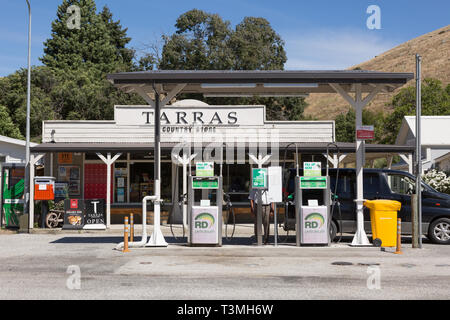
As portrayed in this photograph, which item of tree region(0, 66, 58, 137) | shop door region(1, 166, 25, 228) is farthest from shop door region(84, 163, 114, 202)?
tree region(0, 66, 58, 137)

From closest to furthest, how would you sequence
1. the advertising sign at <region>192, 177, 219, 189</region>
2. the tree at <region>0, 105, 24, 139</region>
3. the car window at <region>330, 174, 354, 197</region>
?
the advertising sign at <region>192, 177, 219, 189</region>
the car window at <region>330, 174, 354, 197</region>
the tree at <region>0, 105, 24, 139</region>

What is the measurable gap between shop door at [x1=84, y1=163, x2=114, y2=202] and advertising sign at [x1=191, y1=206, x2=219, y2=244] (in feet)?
35.6

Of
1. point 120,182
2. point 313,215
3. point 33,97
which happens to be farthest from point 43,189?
point 33,97

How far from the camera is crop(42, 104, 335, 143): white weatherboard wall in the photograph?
910 inches

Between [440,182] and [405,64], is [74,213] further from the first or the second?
[405,64]

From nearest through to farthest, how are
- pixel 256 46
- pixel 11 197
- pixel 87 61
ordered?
pixel 11 197 → pixel 256 46 → pixel 87 61

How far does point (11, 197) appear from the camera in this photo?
A: 2061cm

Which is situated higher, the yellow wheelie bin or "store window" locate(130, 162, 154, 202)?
"store window" locate(130, 162, 154, 202)

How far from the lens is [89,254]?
1303cm

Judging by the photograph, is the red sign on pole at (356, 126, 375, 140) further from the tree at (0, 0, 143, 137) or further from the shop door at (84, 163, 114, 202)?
the tree at (0, 0, 143, 137)

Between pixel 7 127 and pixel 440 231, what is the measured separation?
36962mm

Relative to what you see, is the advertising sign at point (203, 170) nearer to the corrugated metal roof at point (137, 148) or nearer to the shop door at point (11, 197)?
the corrugated metal roof at point (137, 148)

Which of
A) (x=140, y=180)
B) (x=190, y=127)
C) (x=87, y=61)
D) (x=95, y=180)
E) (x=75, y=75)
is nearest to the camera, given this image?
(x=190, y=127)

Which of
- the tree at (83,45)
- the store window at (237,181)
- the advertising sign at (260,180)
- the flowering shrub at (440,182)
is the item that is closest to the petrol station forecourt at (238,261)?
the advertising sign at (260,180)
